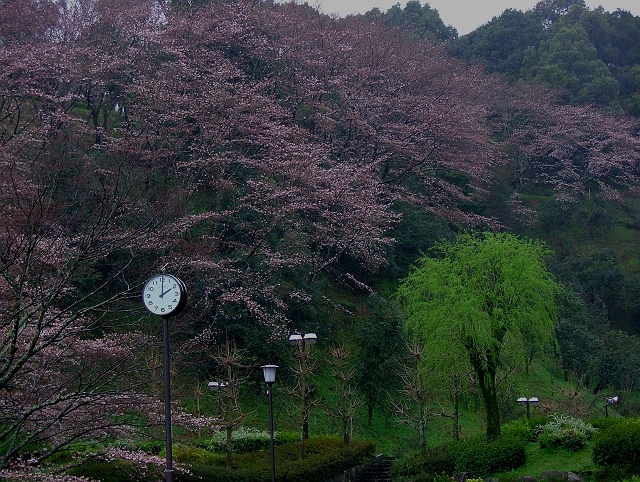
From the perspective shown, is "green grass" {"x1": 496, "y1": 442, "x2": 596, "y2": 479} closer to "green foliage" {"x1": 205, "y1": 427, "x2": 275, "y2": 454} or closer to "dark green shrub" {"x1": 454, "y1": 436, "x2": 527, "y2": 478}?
"dark green shrub" {"x1": 454, "y1": 436, "x2": 527, "y2": 478}

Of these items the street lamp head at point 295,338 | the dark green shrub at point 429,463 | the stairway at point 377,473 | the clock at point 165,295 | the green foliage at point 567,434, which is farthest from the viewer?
the stairway at point 377,473

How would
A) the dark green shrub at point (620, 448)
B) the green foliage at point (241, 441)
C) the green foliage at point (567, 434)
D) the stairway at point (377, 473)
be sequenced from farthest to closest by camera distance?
the stairway at point (377, 473) < the green foliage at point (241, 441) < the green foliage at point (567, 434) < the dark green shrub at point (620, 448)

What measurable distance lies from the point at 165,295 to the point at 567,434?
1146 centimetres

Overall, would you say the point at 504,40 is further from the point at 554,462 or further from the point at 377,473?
the point at 554,462

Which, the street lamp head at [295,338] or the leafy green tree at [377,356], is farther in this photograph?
the leafy green tree at [377,356]

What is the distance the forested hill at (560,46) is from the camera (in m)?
49.8

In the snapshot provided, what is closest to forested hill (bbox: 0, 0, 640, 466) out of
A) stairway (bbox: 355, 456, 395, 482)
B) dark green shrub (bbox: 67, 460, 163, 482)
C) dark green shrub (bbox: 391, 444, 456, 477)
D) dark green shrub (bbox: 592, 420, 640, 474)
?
dark green shrub (bbox: 67, 460, 163, 482)

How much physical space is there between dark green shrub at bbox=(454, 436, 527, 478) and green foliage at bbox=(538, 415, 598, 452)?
0.59m

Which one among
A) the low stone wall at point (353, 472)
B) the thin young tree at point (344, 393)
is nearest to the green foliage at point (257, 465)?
the low stone wall at point (353, 472)

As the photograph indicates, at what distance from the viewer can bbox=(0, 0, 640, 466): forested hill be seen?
21.0 meters

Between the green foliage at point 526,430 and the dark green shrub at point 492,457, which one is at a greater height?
the green foliage at point 526,430

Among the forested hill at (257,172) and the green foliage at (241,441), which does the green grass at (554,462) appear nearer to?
the green foliage at (241,441)

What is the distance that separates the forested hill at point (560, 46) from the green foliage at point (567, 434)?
3568 cm

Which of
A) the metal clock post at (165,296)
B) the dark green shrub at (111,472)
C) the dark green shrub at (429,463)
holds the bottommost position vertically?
the dark green shrub at (429,463)
